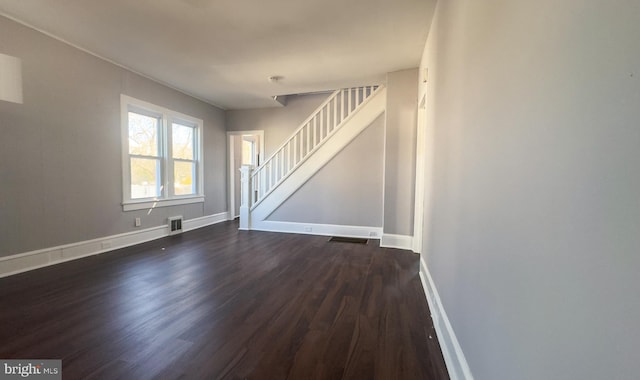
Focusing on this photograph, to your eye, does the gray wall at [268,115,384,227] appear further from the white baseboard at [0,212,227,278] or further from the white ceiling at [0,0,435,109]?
the white baseboard at [0,212,227,278]

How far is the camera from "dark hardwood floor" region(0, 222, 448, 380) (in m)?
1.45

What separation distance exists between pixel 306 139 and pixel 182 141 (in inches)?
96.4

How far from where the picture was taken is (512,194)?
2.80 ft

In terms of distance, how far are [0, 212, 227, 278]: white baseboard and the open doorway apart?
1.90 meters

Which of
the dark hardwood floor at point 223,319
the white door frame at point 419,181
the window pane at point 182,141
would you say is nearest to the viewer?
the dark hardwood floor at point 223,319

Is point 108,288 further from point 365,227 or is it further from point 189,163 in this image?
point 365,227

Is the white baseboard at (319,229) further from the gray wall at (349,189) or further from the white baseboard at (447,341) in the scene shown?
the white baseboard at (447,341)

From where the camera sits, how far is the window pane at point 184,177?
4766 mm

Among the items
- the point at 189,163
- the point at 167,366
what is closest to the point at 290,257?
the point at 167,366

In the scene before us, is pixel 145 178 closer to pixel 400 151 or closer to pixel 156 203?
pixel 156 203

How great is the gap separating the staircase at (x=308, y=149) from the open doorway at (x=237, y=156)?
92cm

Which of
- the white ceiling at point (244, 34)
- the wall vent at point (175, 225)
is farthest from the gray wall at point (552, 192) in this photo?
the wall vent at point (175, 225)

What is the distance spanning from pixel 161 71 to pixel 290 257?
3.42m

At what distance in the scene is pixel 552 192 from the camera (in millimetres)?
646
